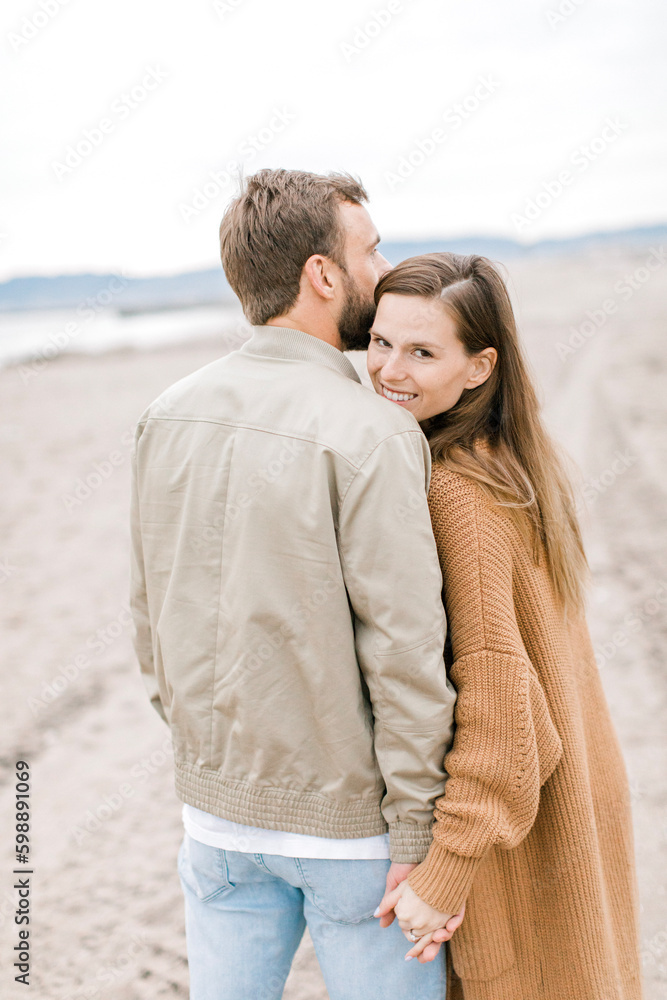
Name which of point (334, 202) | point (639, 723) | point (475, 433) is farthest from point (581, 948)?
point (639, 723)

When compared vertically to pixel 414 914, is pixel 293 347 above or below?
above

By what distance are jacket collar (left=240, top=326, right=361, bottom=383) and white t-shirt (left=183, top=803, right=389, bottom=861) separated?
0.84m

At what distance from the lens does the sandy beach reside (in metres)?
2.79

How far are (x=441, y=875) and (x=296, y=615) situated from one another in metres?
0.52

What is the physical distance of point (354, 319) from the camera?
61.5 inches

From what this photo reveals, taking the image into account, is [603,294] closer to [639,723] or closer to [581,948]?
[639,723]

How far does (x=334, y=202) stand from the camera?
57.0 inches

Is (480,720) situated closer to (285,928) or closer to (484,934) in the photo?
(484,934)

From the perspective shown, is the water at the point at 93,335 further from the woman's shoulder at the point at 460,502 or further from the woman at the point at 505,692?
the woman's shoulder at the point at 460,502

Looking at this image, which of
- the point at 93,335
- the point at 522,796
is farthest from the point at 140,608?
the point at 93,335

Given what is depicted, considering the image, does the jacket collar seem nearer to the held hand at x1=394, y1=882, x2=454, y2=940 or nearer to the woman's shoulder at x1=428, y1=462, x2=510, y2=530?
the woman's shoulder at x1=428, y1=462, x2=510, y2=530

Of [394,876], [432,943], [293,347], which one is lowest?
[432,943]

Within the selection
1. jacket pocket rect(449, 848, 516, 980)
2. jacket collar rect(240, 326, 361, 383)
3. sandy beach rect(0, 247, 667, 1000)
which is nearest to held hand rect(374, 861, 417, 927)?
jacket pocket rect(449, 848, 516, 980)

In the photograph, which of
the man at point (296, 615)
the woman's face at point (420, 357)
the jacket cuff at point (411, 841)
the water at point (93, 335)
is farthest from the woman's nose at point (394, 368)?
the water at point (93, 335)
